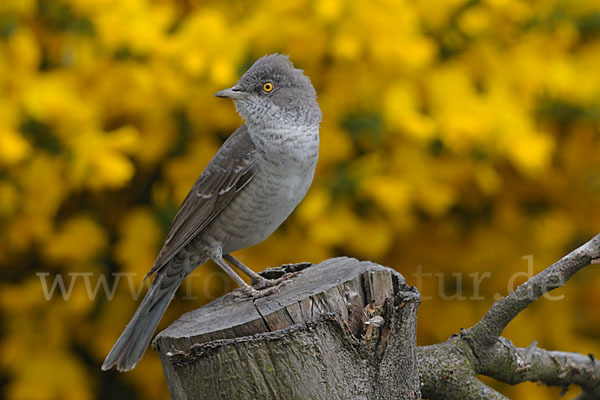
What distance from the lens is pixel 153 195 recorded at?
5.14 m

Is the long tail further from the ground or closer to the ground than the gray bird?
closer to the ground

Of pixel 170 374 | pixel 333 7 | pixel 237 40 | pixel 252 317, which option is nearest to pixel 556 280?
pixel 252 317

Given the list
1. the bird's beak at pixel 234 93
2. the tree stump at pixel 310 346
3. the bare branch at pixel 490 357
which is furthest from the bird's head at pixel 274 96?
the bare branch at pixel 490 357

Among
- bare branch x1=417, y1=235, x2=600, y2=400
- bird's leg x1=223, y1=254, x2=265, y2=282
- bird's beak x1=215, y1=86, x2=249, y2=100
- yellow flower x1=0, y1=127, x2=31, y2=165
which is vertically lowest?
bare branch x1=417, y1=235, x2=600, y2=400

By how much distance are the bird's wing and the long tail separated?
219 mm

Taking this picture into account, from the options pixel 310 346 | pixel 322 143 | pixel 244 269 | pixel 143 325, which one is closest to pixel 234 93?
pixel 244 269

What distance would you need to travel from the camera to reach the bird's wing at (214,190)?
376 centimetres

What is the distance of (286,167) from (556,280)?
1.50 meters

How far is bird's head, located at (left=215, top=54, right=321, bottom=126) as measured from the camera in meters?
3.86

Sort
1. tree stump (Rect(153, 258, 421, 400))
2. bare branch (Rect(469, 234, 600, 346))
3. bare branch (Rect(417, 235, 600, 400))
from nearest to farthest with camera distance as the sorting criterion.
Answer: tree stump (Rect(153, 258, 421, 400)) < bare branch (Rect(469, 234, 600, 346)) < bare branch (Rect(417, 235, 600, 400))

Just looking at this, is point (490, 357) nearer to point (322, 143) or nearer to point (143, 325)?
point (143, 325)

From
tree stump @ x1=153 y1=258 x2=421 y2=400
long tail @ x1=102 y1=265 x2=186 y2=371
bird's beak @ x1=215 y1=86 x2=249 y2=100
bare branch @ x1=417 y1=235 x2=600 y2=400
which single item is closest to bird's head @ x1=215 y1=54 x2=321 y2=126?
bird's beak @ x1=215 y1=86 x2=249 y2=100

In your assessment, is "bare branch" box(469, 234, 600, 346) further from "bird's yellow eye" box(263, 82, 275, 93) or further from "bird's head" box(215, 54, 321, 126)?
"bird's yellow eye" box(263, 82, 275, 93)

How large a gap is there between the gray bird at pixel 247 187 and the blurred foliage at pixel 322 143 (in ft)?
2.06
